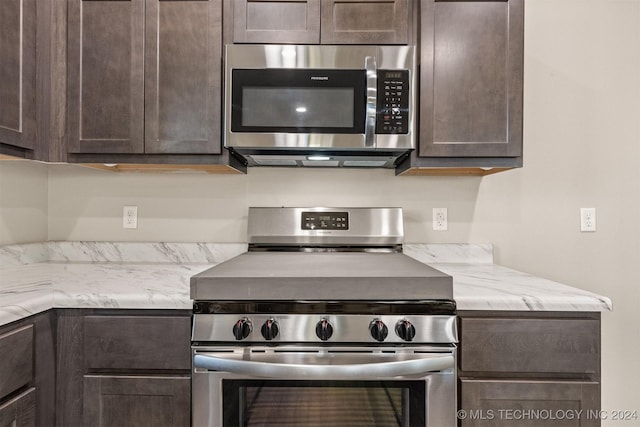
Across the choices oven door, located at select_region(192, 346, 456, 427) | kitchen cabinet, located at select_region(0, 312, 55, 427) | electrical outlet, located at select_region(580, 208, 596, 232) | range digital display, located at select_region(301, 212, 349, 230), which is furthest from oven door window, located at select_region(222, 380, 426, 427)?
electrical outlet, located at select_region(580, 208, 596, 232)

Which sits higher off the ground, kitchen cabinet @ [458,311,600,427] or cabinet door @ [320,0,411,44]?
cabinet door @ [320,0,411,44]

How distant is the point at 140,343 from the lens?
46.3 inches

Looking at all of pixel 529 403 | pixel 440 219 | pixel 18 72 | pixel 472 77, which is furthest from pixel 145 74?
pixel 529 403

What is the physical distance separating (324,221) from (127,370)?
1.00 metres

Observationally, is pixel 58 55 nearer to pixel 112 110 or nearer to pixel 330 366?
pixel 112 110

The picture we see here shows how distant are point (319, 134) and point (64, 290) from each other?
103 centimetres

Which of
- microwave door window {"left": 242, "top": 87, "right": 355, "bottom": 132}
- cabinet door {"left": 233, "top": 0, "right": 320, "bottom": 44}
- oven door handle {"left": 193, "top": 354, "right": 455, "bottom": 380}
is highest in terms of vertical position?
cabinet door {"left": 233, "top": 0, "right": 320, "bottom": 44}

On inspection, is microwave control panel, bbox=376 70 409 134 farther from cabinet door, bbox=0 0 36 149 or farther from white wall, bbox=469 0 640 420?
cabinet door, bbox=0 0 36 149

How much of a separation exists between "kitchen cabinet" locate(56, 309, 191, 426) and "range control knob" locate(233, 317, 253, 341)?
0.16 m

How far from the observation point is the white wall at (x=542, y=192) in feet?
6.11

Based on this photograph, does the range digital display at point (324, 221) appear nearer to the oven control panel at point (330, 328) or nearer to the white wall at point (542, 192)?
the white wall at point (542, 192)

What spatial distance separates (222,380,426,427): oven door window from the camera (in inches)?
46.0

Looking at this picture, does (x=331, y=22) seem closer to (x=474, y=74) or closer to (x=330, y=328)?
(x=474, y=74)

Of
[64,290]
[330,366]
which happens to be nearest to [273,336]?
[330,366]
